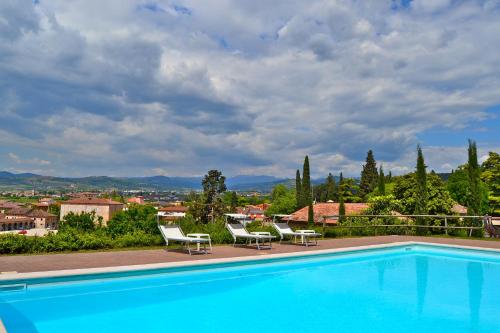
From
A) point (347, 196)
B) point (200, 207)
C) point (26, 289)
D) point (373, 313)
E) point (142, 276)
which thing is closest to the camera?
point (373, 313)

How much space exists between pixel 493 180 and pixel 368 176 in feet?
98.0

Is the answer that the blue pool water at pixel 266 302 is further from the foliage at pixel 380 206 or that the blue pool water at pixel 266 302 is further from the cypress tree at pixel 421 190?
the foliage at pixel 380 206

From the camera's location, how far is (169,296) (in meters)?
6.60

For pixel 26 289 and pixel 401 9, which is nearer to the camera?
pixel 26 289

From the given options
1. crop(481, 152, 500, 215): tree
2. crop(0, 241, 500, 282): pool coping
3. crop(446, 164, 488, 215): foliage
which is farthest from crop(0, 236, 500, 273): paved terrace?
crop(446, 164, 488, 215): foliage

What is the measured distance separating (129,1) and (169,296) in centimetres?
Answer: 880

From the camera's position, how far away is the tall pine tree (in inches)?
725

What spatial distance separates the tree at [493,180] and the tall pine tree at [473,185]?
15.3m

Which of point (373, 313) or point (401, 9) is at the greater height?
point (401, 9)

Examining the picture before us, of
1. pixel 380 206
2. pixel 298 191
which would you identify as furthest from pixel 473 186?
pixel 298 191

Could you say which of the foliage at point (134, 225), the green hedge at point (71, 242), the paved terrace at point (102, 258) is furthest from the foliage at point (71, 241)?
the paved terrace at point (102, 258)

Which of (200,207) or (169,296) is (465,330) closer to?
(169,296)

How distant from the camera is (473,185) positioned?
1902 cm

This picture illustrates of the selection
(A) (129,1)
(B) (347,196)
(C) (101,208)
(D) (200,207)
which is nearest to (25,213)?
(C) (101,208)
